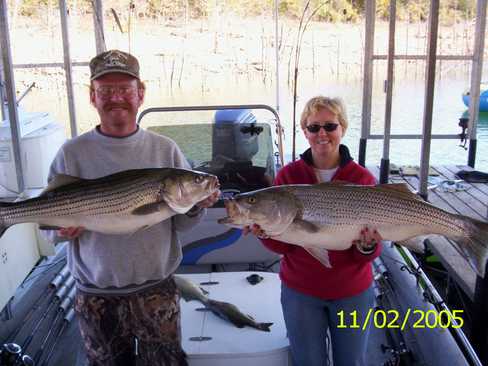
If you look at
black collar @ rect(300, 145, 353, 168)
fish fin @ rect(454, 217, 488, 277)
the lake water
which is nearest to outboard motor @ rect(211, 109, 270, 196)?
black collar @ rect(300, 145, 353, 168)

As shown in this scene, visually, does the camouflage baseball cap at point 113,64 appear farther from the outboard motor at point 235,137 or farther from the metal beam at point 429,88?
the metal beam at point 429,88

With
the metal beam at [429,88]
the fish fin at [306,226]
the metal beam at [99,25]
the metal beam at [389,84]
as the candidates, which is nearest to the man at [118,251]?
the fish fin at [306,226]

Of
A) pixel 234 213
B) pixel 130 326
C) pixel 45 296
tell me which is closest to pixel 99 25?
pixel 45 296

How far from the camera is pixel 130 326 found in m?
2.81

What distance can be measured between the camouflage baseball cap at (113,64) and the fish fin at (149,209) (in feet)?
2.32

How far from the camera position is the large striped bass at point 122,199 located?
2.66m

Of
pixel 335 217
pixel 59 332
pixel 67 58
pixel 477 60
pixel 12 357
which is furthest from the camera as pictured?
pixel 477 60

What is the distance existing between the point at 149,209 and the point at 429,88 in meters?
3.80

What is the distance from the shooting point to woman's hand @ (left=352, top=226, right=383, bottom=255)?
2.77m

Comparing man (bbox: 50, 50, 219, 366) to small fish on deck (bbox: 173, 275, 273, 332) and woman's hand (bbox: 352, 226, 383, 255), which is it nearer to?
small fish on deck (bbox: 173, 275, 273, 332)

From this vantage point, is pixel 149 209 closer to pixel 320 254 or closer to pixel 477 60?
pixel 320 254

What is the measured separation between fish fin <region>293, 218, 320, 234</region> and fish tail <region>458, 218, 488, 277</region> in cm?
79

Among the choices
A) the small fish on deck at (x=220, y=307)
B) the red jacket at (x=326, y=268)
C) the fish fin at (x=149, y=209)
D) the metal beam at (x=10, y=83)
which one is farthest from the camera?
the metal beam at (x=10, y=83)

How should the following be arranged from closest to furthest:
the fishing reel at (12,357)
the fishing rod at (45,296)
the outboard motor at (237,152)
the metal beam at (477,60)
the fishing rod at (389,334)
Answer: the fishing reel at (12,357)
the fishing rod at (389,334)
the fishing rod at (45,296)
the outboard motor at (237,152)
the metal beam at (477,60)
